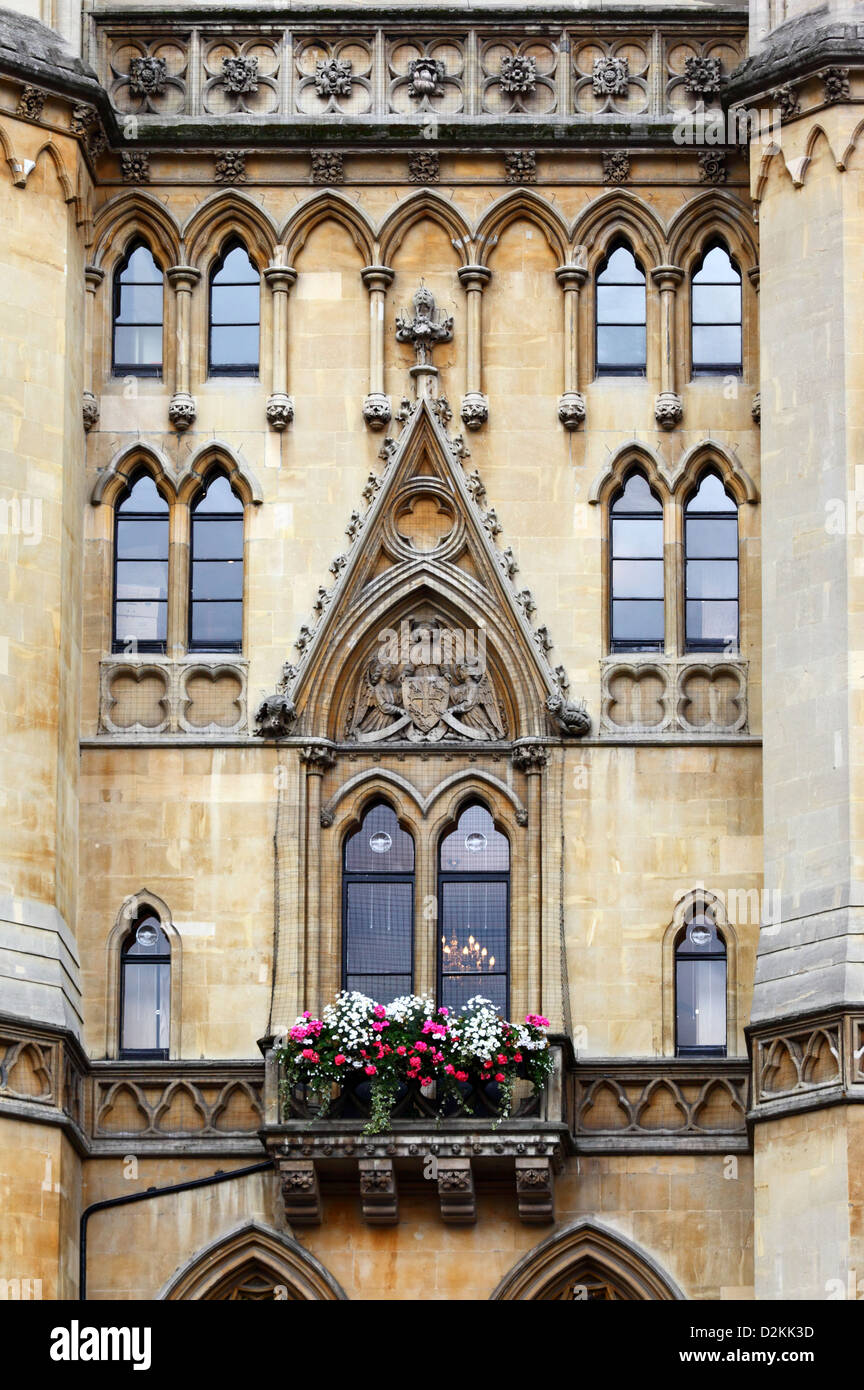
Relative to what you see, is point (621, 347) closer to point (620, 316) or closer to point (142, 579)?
point (620, 316)

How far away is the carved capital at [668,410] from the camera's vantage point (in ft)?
124

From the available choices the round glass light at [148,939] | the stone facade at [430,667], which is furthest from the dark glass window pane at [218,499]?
the round glass light at [148,939]

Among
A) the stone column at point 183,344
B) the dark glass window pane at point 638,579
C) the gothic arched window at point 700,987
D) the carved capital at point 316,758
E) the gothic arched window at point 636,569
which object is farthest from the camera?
the stone column at point 183,344

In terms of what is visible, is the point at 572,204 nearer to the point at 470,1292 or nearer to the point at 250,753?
the point at 250,753

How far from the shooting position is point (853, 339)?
118 ft

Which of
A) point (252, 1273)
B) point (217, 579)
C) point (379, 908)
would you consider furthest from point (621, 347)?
point (252, 1273)

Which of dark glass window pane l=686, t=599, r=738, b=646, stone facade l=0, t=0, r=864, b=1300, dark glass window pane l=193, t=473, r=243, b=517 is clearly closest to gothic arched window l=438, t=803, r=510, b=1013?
stone facade l=0, t=0, r=864, b=1300

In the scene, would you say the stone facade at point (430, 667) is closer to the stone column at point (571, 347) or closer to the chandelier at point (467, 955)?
the stone column at point (571, 347)

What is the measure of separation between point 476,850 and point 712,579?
127 inches

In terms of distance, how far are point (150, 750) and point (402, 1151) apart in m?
4.39

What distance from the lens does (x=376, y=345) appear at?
3800 centimetres

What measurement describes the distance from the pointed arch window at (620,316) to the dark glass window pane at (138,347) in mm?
3979

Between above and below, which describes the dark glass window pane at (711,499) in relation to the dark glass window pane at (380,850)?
above

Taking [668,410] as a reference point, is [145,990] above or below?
below
